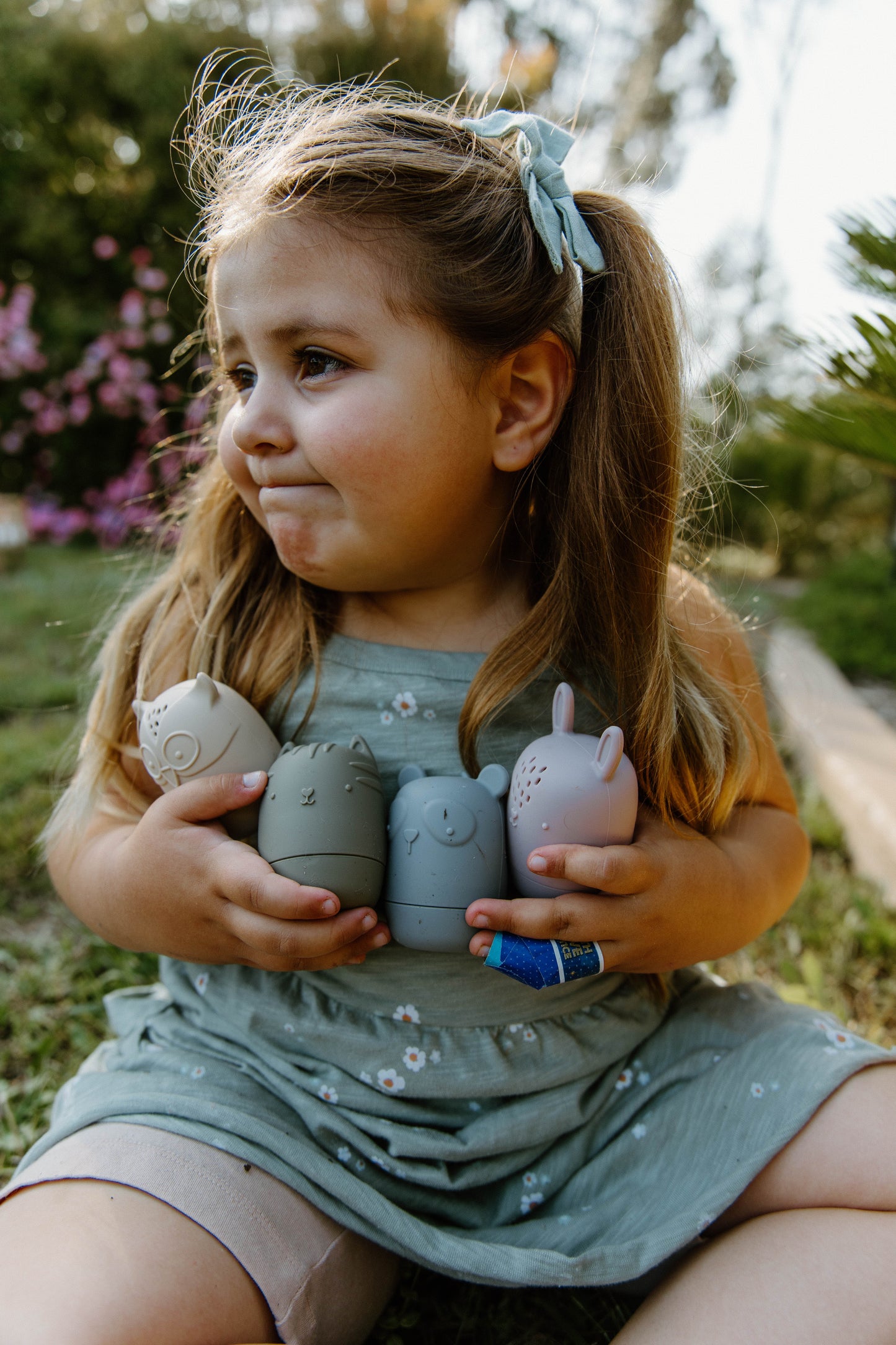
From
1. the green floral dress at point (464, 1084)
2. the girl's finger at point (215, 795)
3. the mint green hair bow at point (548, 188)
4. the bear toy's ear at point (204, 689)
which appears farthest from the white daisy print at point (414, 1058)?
the mint green hair bow at point (548, 188)

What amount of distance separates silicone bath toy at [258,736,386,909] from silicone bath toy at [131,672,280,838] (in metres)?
0.08

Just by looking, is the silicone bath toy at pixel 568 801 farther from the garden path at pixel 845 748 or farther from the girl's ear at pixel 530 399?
the garden path at pixel 845 748

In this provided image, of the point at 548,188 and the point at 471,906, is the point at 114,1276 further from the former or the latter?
the point at 548,188

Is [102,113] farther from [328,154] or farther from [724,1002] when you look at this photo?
[724,1002]

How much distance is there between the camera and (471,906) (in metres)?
1.19

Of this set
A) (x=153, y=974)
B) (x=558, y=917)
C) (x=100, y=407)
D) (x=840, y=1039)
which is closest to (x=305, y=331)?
(x=558, y=917)

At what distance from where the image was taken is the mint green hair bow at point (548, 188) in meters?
1.42

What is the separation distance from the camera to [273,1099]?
54.8 inches

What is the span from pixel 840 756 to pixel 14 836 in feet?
9.19

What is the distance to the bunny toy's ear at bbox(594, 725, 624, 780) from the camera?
3.98 feet

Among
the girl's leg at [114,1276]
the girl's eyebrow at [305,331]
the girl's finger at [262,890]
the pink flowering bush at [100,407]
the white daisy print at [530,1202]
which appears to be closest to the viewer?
the girl's leg at [114,1276]

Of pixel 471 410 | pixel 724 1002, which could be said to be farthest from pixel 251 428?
pixel 724 1002

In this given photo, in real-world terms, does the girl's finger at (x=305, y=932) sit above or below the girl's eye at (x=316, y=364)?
below

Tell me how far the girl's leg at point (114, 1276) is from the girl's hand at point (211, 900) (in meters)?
0.32
